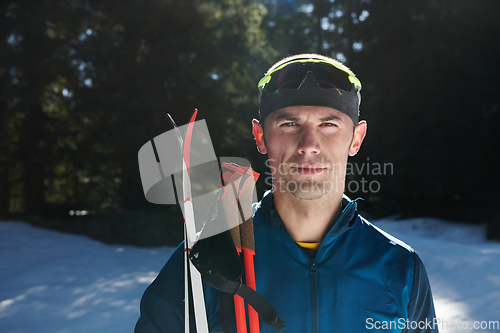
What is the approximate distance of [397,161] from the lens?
14938 mm

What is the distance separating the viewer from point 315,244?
5.95ft

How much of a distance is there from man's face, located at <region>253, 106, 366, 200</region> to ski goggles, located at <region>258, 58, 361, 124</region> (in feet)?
0.14

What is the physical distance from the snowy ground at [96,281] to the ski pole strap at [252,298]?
4069 mm

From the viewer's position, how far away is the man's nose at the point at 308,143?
170 centimetres

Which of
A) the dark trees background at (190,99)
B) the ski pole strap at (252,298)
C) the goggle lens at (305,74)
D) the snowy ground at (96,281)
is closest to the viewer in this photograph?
the ski pole strap at (252,298)

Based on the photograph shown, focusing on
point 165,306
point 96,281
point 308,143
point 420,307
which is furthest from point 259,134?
point 96,281

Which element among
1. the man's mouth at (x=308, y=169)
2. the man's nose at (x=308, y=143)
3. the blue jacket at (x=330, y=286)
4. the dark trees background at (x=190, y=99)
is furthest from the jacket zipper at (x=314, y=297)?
the dark trees background at (x=190, y=99)

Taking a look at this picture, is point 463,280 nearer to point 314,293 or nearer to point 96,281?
point 314,293

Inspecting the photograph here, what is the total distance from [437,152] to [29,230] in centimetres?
1407

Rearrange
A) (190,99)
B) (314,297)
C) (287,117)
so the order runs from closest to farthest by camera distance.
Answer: (314,297) < (287,117) < (190,99)

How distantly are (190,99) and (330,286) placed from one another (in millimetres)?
10493

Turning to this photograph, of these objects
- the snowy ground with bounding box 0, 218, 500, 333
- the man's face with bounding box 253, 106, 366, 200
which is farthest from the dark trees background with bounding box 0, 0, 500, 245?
the man's face with bounding box 253, 106, 366, 200

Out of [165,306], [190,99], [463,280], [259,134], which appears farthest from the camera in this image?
[190,99]

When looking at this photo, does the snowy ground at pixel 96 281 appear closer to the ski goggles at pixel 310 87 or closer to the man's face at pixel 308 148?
the man's face at pixel 308 148
